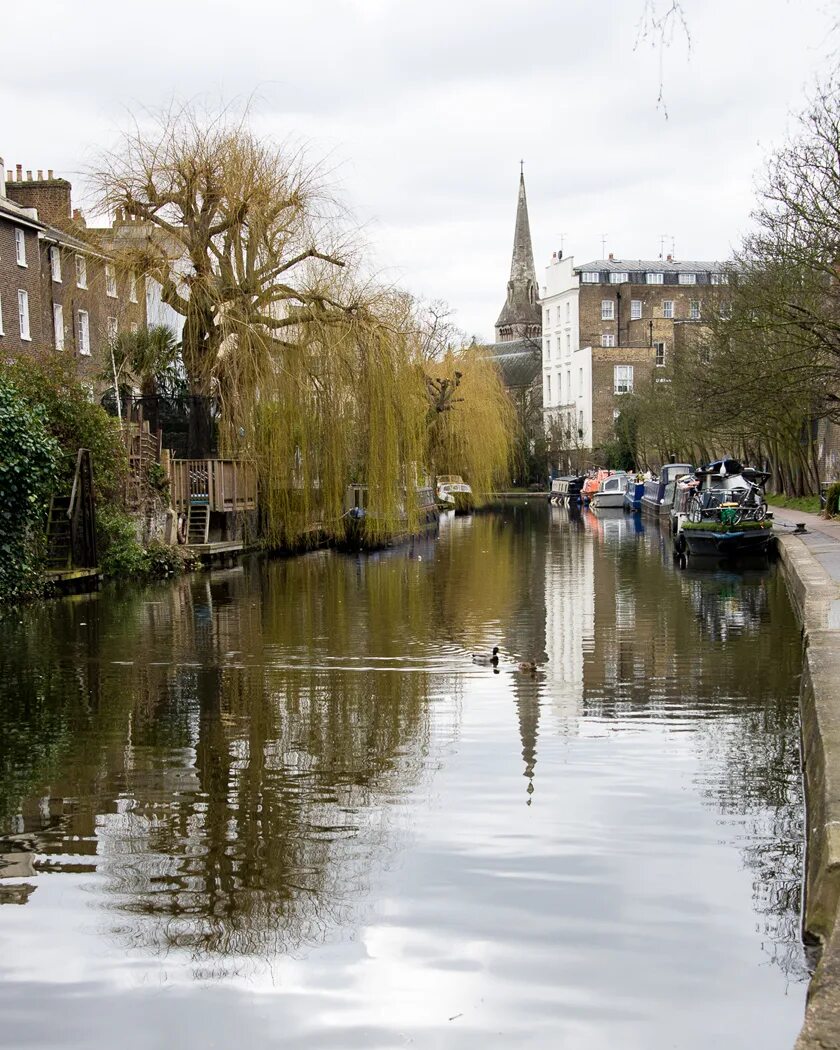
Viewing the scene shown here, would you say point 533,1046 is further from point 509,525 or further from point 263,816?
point 509,525

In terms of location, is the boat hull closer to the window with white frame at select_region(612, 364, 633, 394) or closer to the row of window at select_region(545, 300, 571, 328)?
the window with white frame at select_region(612, 364, 633, 394)

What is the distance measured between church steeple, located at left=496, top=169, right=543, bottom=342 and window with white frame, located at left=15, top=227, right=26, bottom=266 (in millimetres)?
91531

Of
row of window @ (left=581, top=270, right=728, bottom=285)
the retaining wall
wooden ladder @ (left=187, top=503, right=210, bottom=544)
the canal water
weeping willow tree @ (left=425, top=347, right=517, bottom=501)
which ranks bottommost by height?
Answer: the canal water

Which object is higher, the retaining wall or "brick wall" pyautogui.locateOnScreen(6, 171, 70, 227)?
"brick wall" pyautogui.locateOnScreen(6, 171, 70, 227)

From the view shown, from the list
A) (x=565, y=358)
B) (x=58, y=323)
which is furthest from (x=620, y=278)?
(x=58, y=323)

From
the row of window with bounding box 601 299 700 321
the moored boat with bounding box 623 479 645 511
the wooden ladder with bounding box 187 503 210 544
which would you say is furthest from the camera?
the row of window with bounding box 601 299 700 321

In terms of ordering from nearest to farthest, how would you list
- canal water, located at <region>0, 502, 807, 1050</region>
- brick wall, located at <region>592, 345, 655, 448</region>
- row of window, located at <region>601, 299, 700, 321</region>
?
1. canal water, located at <region>0, 502, 807, 1050</region>
2. brick wall, located at <region>592, 345, 655, 448</region>
3. row of window, located at <region>601, 299, 700, 321</region>

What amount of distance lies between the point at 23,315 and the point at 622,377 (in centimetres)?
5848

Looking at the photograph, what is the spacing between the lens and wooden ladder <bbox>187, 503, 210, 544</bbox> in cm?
3105

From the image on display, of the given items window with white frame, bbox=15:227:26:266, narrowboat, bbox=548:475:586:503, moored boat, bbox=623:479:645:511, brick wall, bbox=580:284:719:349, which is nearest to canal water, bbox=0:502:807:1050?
window with white frame, bbox=15:227:26:266

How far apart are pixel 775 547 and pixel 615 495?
32580 millimetres

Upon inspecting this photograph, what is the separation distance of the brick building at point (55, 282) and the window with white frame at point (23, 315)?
0.01m

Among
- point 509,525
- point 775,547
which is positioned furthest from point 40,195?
point 775,547

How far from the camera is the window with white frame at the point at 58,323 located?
125ft
